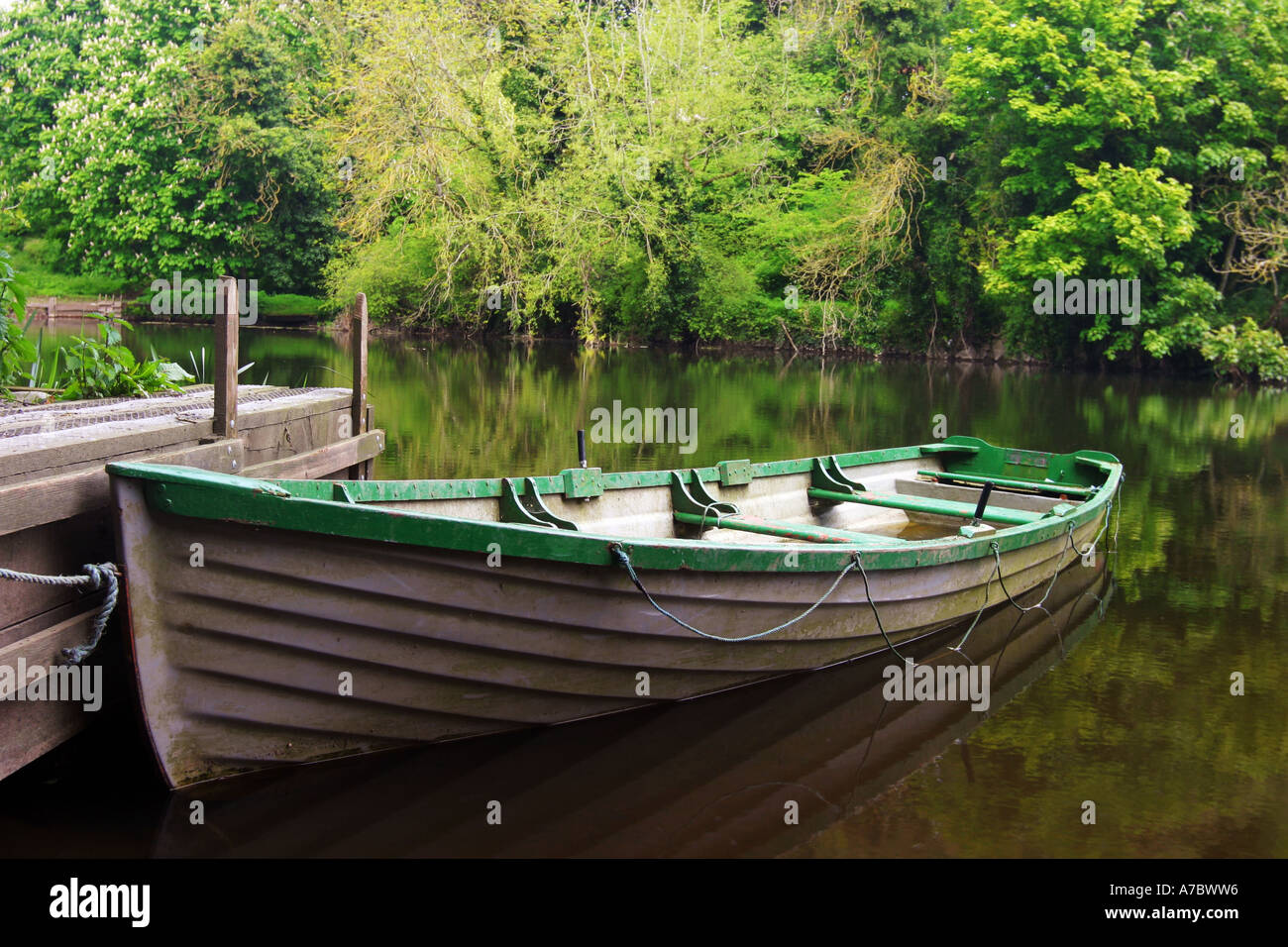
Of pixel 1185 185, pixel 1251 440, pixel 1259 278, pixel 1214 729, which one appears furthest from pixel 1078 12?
pixel 1214 729

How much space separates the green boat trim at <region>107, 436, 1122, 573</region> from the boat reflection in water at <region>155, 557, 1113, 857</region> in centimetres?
91

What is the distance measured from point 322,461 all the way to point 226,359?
2.25 metres

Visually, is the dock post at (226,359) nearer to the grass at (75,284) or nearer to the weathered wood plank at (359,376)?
the weathered wood plank at (359,376)

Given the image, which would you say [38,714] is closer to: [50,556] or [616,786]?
[50,556]

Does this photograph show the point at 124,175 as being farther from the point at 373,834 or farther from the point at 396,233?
the point at 373,834

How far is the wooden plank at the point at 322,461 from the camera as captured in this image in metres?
7.36

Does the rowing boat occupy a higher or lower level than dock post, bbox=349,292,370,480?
Answer: lower

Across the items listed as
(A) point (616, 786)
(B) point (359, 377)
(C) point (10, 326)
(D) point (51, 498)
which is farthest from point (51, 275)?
(A) point (616, 786)

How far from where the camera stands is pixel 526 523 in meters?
6.70

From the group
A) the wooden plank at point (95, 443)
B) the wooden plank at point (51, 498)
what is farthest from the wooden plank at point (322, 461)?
the wooden plank at point (51, 498)

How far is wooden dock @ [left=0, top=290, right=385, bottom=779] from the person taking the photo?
4602mm

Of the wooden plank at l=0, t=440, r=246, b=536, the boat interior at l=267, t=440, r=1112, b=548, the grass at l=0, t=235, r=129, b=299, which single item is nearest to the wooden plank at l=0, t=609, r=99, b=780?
the wooden plank at l=0, t=440, r=246, b=536

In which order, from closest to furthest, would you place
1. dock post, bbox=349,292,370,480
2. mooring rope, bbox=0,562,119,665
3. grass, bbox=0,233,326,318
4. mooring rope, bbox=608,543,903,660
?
mooring rope, bbox=0,562,119,665, mooring rope, bbox=608,543,903,660, dock post, bbox=349,292,370,480, grass, bbox=0,233,326,318

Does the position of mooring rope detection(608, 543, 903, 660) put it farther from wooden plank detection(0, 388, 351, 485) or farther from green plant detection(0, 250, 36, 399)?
green plant detection(0, 250, 36, 399)
